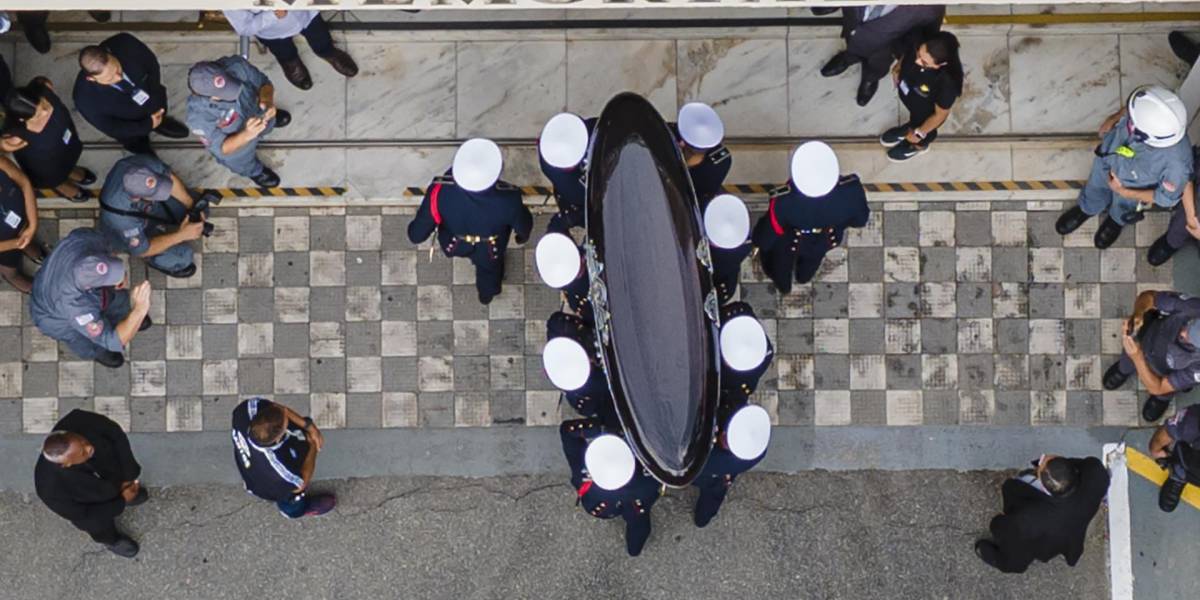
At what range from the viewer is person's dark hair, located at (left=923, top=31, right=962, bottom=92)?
6.61 m

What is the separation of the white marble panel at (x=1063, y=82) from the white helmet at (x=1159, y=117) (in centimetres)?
146

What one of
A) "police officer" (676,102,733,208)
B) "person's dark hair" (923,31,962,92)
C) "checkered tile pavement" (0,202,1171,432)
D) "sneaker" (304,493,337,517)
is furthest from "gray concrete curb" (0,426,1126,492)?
"person's dark hair" (923,31,962,92)

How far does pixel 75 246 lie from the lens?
6559mm

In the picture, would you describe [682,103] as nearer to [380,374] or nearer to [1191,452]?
[380,374]

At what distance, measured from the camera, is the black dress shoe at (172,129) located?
7695mm

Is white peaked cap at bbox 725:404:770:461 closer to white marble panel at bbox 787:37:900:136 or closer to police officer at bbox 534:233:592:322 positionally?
police officer at bbox 534:233:592:322

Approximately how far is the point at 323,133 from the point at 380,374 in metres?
2.04

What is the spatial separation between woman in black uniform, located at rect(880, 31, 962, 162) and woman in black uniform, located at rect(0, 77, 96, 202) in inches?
237

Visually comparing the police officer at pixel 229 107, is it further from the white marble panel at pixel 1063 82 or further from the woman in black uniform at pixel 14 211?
the white marble panel at pixel 1063 82

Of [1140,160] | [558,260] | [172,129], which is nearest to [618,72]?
[558,260]

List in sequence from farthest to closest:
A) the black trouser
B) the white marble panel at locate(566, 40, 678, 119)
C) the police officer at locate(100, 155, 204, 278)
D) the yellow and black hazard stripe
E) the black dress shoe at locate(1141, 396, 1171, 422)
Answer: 1. the white marble panel at locate(566, 40, 678, 119)
2. the yellow and black hazard stripe
3. the black dress shoe at locate(1141, 396, 1171, 422)
4. the black trouser
5. the police officer at locate(100, 155, 204, 278)

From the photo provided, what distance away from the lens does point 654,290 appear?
6270mm

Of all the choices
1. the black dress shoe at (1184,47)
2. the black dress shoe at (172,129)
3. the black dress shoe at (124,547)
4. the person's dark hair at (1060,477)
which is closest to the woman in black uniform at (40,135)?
the black dress shoe at (172,129)

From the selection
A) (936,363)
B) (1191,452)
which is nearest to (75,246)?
(936,363)
